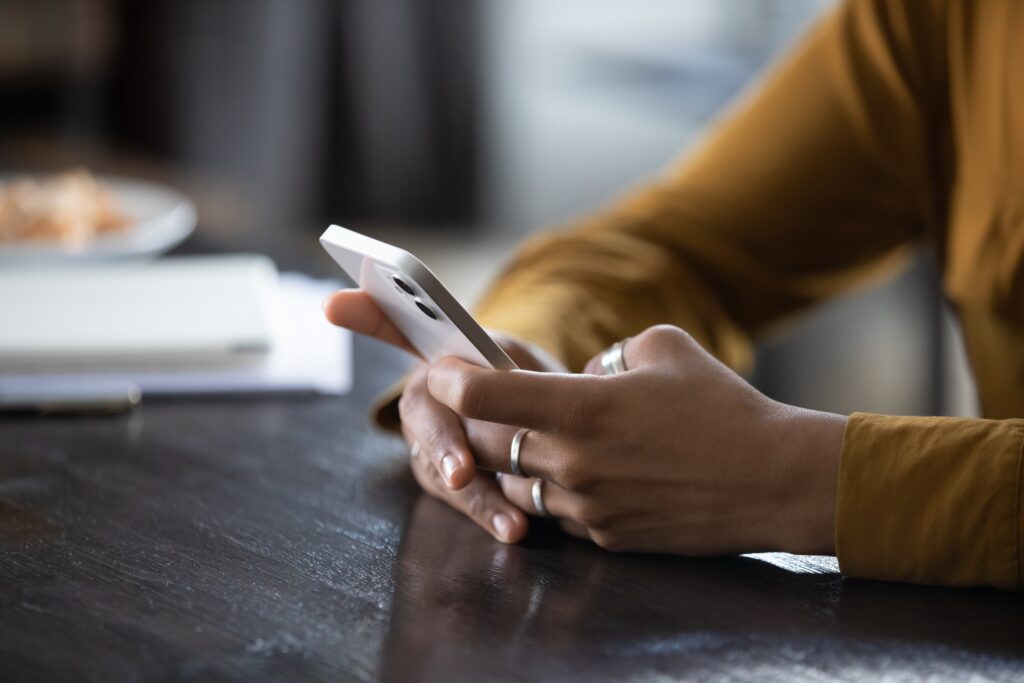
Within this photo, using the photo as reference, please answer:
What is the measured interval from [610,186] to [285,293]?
8.94ft

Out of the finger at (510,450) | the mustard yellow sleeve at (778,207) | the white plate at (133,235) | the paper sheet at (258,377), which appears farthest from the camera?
the white plate at (133,235)

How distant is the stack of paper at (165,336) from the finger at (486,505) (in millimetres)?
242

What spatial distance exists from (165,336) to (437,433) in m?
0.35

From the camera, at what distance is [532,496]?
66 centimetres

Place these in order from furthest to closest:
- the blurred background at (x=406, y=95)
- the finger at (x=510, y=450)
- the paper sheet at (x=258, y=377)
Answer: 1. the blurred background at (x=406, y=95)
2. the paper sheet at (x=258, y=377)
3. the finger at (x=510, y=450)

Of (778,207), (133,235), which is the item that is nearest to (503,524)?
(778,207)

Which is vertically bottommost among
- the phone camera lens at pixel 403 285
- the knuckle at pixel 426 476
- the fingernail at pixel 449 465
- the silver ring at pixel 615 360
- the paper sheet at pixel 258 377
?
the paper sheet at pixel 258 377

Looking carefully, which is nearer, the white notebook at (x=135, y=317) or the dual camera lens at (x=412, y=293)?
the dual camera lens at (x=412, y=293)

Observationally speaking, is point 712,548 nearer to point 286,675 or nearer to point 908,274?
point 286,675

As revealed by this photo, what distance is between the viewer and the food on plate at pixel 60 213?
1297mm

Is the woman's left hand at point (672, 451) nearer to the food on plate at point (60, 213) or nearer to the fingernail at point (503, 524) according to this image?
the fingernail at point (503, 524)

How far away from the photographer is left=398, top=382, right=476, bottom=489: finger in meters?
0.66

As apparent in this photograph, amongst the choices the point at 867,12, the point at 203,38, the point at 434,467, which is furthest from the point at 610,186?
the point at 434,467

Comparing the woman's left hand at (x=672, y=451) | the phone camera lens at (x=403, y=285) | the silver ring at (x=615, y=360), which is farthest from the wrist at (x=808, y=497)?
the phone camera lens at (x=403, y=285)
